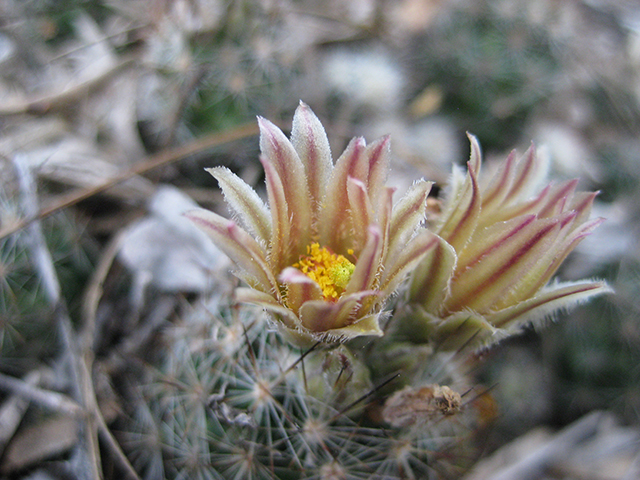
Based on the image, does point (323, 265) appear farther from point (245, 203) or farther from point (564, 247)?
point (564, 247)

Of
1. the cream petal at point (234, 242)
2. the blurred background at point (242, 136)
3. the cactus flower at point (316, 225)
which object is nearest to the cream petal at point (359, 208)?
the cactus flower at point (316, 225)

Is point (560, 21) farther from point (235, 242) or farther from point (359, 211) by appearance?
point (235, 242)

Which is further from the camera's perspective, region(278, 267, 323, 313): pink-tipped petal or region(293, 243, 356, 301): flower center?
region(293, 243, 356, 301): flower center

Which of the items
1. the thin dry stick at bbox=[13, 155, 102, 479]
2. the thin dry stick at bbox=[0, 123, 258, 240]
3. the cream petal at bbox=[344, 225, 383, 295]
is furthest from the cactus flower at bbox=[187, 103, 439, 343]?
the thin dry stick at bbox=[13, 155, 102, 479]

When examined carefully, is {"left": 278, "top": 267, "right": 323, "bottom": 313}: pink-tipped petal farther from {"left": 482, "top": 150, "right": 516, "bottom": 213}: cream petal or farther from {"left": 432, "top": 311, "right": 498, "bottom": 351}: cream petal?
{"left": 482, "top": 150, "right": 516, "bottom": 213}: cream petal

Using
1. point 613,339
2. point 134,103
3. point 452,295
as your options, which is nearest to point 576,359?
point 613,339

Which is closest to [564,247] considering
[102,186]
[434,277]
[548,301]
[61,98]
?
[548,301]

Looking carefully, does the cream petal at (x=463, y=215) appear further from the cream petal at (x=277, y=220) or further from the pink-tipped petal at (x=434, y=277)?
the cream petal at (x=277, y=220)
